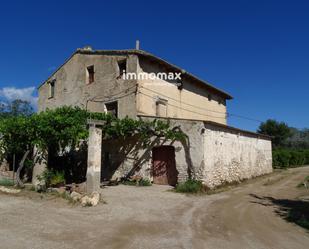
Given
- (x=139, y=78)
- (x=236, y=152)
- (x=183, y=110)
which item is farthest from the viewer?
(x=183, y=110)

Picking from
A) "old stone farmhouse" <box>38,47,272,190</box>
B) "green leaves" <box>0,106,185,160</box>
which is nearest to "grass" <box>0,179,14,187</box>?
"green leaves" <box>0,106,185,160</box>

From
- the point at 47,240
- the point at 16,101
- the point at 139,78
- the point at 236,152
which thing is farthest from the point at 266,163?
the point at 16,101

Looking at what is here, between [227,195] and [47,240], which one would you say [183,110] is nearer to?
[227,195]

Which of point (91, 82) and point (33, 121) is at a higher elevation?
point (91, 82)

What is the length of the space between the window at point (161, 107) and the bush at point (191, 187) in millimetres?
5201

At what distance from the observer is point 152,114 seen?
17500mm

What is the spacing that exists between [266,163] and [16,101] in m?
36.3

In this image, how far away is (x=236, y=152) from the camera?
1841 cm

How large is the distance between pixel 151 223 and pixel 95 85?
1236cm

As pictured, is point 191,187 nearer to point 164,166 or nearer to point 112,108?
point 164,166

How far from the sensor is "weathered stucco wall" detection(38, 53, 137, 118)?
17.1 meters

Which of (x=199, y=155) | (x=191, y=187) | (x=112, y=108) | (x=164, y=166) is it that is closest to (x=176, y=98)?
(x=112, y=108)

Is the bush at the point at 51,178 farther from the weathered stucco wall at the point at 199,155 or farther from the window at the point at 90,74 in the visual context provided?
the window at the point at 90,74

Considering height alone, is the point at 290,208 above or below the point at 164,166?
below
